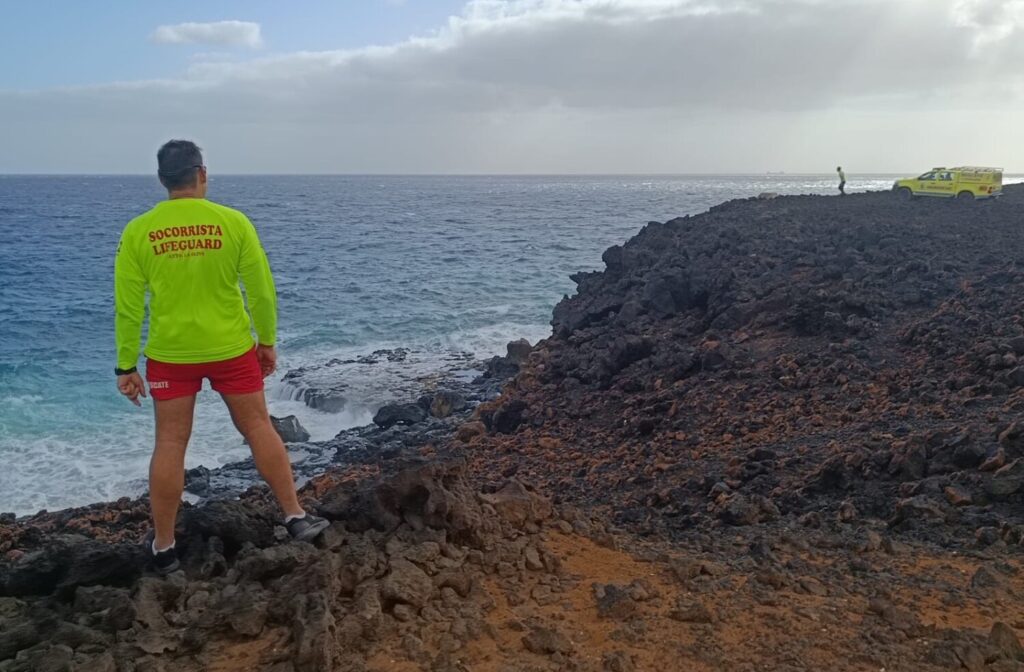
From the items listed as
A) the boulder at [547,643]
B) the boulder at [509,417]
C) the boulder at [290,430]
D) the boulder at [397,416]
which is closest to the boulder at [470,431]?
the boulder at [509,417]

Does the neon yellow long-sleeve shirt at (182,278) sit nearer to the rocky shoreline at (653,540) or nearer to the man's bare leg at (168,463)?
the man's bare leg at (168,463)

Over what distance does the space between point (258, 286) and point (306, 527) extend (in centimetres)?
129

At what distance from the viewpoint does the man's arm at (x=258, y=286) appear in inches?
158

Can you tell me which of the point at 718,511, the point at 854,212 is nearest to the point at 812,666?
the point at 718,511

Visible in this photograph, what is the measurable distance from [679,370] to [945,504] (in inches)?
226

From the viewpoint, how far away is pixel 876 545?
4.72 meters

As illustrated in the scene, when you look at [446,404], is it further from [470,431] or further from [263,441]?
[263,441]

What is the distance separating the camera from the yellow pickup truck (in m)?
26.6

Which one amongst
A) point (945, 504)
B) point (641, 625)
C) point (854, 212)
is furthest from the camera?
point (854, 212)

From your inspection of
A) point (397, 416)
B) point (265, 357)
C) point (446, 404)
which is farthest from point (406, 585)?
point (446, 404)

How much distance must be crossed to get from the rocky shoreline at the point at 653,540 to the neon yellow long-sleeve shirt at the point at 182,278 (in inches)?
38.4

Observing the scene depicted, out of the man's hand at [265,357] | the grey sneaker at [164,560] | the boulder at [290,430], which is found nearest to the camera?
the grey sneaker at [164,560]

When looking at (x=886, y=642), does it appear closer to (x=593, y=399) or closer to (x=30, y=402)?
(x=593, y=399)

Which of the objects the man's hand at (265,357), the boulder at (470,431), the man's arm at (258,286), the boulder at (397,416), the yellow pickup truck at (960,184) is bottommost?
the boulder at (397,416)
